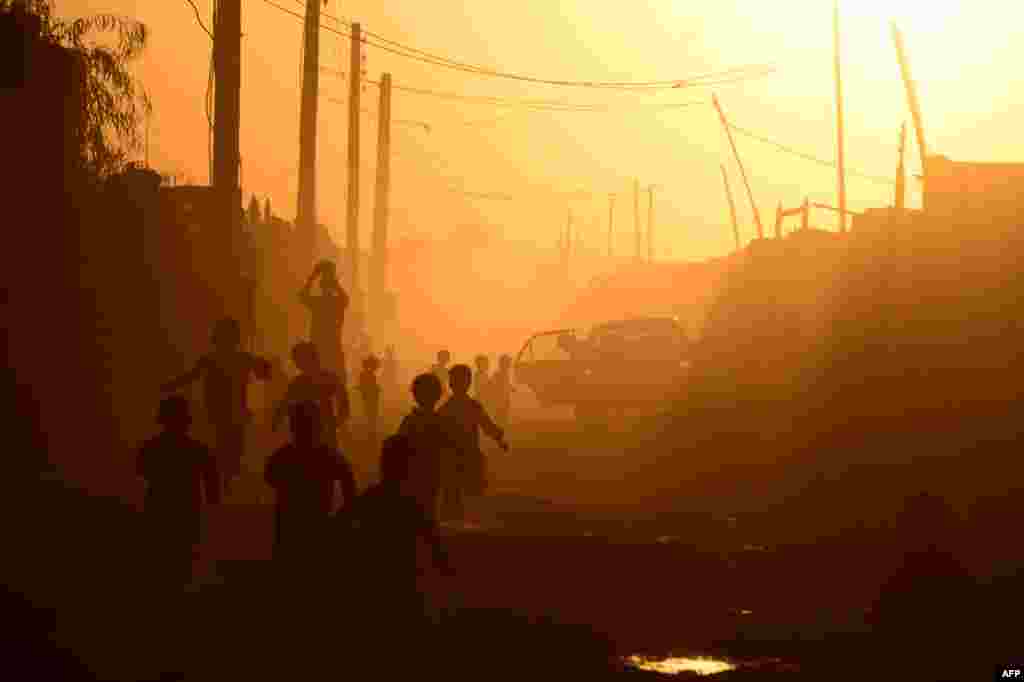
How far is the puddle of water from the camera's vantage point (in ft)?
30.1

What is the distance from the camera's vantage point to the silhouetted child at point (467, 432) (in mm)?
13141

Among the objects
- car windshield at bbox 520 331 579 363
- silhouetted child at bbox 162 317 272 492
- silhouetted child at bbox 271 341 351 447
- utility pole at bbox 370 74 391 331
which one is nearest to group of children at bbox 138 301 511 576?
silhouetted child at bbox 271 341 351 447

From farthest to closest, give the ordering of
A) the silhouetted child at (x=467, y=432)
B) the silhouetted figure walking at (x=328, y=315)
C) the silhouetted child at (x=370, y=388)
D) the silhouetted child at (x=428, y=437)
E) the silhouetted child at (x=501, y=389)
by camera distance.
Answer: the silhouetted child at (x=501, y=389), the silhouetted child at (x=370, y=388), the silhouetted figure walking at (x=328, y=315), the silhouetted child at (x=467, y=432), the silhouetted child at (x=428, y=437)

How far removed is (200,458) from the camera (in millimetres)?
11078

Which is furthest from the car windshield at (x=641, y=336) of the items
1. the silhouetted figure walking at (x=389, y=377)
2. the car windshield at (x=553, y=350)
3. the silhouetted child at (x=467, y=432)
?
the silhouetted child at (x=467, y=432)

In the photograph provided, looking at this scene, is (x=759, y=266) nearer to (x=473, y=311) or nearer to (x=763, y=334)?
(x=763, y=334)

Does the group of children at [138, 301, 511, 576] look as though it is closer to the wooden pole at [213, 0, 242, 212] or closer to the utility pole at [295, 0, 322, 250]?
the wooden pole at [213, 0, 242, 212]

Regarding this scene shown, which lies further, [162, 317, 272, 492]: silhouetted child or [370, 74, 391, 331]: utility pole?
[370, 74, 391, 331]: utility pole

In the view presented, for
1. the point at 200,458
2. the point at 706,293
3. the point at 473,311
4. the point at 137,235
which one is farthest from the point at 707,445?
the point at 473,311

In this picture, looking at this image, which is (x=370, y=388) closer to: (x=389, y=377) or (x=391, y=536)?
(x=391, y=536)

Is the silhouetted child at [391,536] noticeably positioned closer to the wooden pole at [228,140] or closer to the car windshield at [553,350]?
the wooden pole at [228,140]

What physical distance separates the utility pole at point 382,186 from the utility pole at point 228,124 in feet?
102

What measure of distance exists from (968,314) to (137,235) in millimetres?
11577

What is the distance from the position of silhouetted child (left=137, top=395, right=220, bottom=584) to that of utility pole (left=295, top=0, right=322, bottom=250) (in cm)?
2217
